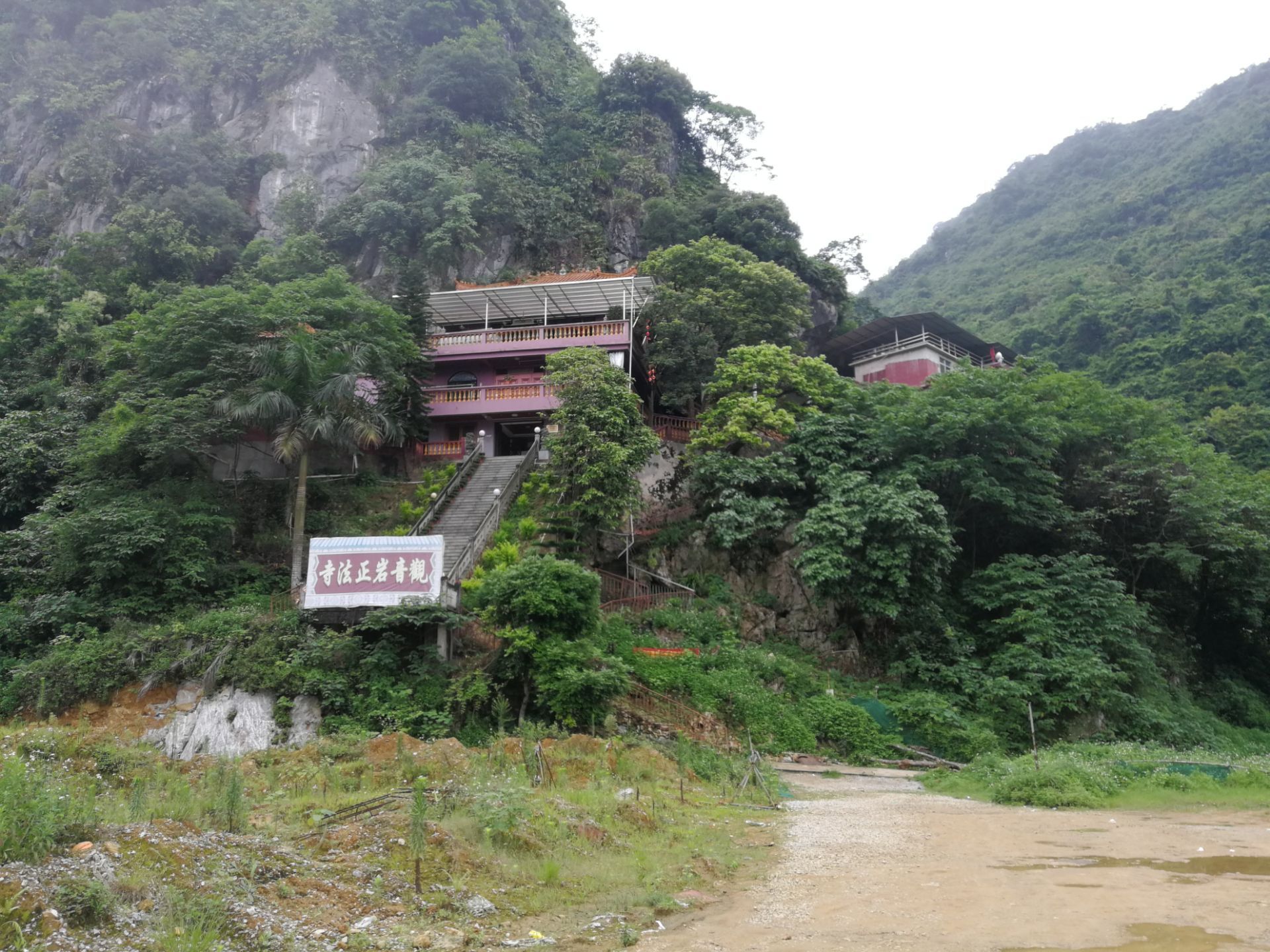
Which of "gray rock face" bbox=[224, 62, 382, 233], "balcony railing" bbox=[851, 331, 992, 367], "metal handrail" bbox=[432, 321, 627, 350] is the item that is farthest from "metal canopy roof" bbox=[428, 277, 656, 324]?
"gray rock face" bbox=[224, 62, 382, 233]

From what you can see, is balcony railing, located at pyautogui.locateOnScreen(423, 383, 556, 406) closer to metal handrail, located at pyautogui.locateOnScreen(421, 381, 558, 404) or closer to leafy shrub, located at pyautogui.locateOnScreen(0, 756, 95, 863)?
metal handrail, located at pyautogui.locateOnScreen(421, 381, 558, 404)

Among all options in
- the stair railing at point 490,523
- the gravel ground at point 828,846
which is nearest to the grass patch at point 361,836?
the gravel ground at point 828,846

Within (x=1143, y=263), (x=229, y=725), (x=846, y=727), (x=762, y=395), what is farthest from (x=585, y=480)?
(x=1143, y=263)

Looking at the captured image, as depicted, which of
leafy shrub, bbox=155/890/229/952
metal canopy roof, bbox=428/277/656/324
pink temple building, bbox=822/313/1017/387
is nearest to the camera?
leafy shrub, bbox=155/890/229/952

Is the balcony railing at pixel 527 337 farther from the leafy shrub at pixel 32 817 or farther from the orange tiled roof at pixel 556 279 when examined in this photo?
the leafy shrub at pixel 32 817

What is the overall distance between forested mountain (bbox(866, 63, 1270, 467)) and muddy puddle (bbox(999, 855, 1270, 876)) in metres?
26.0

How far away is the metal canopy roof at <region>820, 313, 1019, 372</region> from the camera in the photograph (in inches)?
1151

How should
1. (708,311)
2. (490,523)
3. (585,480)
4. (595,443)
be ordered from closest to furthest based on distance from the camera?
(585,480) < (595,443) < (490,523) < (708,311)

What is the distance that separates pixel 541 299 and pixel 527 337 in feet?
4.98

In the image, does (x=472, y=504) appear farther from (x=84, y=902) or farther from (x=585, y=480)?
(x=84, y=902)

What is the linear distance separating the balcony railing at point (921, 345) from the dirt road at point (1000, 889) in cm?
2078

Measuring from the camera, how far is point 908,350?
29406 millimetres

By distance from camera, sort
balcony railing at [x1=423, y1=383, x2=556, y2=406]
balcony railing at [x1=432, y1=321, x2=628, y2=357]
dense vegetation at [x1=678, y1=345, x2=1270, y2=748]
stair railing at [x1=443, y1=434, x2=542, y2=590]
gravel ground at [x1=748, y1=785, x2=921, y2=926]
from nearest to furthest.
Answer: gravel ground at [x1=748, y1=785, x2=921, y2=926]
stair railing at [x1=443, y1=434, x2=542, y2=590]
dense vegetation at [x1=678, y1=345, x2=1270, y2=748]
balcony railing at [x1=423, y1=383, x2=556, y2=406]
balcony railing at [x1=432, y1=321, x2=628, y2=357]

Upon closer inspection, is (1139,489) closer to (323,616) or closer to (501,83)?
(323,616)
